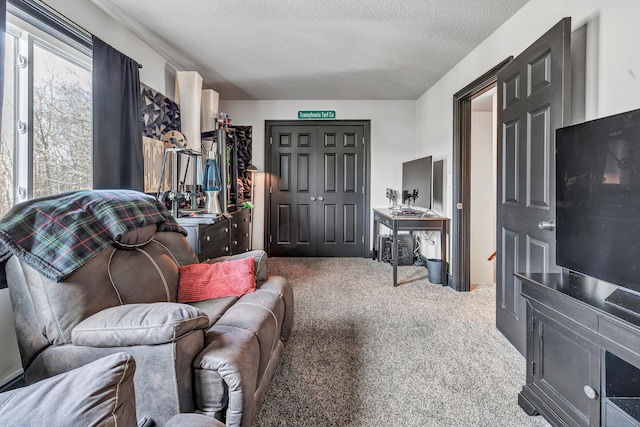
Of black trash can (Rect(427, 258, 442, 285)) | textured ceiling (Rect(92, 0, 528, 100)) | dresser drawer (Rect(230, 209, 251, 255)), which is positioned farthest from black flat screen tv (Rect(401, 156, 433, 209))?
dresser drawer (Rect(230, 209, 251, 255))

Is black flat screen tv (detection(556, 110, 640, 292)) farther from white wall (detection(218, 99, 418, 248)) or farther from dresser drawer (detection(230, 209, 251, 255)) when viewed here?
white wall (detection(218, 99, 418, 248))

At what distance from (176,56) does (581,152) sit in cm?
337

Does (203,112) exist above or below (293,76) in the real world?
below

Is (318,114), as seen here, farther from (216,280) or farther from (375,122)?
(216,280)

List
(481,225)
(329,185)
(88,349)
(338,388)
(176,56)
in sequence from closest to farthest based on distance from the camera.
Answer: (88,349) → (338,388) → (176,56) → (481,225) → (329,185)

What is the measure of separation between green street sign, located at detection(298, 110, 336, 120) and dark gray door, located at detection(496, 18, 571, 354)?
2.66 meters

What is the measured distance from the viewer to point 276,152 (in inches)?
185

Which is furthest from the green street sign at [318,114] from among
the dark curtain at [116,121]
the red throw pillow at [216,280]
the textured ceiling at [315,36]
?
the red throw pillow at [216,280]

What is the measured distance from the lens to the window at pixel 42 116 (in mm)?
1673

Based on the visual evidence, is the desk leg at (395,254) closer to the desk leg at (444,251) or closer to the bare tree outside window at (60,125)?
the desk leg at (444,251)

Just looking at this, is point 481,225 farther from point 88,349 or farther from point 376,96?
point 88,349

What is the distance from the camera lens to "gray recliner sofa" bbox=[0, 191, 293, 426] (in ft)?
3.36

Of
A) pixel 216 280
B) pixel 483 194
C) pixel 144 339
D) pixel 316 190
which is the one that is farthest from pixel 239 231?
pixel 483 194

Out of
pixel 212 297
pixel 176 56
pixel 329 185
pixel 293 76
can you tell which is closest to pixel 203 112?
pixel 176 56
